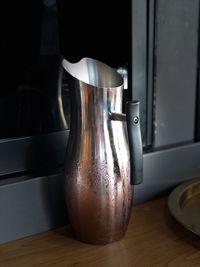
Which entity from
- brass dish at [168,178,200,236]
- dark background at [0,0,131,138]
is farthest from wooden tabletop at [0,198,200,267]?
dark background at [0,0,131,138]

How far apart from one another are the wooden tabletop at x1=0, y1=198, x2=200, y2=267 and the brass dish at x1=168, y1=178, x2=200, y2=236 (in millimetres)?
23

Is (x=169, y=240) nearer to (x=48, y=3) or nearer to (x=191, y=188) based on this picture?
(x=191, y=188)

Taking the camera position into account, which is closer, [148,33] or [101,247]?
[101,247]

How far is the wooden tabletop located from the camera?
0.61 meters

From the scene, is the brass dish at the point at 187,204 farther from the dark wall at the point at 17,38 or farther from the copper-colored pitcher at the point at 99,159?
the dark wall at the point at 17,38

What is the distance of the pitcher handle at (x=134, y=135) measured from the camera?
1.90 ft

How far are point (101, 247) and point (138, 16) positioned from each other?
40 centimetres

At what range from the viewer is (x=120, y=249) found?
64 centimetres

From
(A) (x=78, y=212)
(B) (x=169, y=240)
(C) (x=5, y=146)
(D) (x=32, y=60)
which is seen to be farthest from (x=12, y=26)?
(B) (x=169, y=240)

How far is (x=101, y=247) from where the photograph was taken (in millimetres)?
648

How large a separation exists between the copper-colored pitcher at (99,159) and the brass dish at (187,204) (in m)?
0.10

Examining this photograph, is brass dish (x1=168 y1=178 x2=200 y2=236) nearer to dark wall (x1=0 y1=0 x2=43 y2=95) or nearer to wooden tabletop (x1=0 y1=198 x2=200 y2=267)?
wooden tabletop (x1=0 y1=198 x2=200 y2=267)

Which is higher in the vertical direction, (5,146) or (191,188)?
(5,146)

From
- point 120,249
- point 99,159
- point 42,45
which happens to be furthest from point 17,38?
point 120,249
